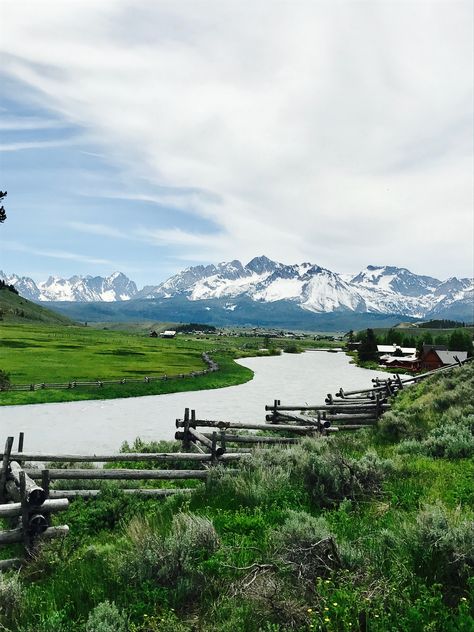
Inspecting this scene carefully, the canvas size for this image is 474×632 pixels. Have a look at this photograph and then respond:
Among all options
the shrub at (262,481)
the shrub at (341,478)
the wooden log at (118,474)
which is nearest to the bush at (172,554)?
the shrub at (262,481)

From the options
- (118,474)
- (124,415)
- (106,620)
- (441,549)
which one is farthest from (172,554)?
(124,415)

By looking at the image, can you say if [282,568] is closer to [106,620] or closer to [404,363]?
[106,620]

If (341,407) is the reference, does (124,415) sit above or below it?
below

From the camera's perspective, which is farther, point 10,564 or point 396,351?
point 396,351

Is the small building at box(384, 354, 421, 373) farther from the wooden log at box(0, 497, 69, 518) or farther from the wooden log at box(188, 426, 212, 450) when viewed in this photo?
the wooden log at box(0, 497, 69, 518)

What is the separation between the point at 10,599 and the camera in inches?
241

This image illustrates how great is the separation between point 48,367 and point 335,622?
217ft

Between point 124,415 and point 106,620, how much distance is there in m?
36.2

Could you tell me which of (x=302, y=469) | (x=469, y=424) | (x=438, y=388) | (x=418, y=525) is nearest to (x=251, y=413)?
(x=438, y=388)

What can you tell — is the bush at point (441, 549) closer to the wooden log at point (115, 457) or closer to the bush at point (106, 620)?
→ the bush at point (106, 620)

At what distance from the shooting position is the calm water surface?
29.7 metres

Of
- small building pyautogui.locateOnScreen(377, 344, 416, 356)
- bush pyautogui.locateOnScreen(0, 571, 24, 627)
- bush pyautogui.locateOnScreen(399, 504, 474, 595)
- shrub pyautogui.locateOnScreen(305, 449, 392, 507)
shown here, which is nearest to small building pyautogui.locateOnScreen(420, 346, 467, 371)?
small building pyautogui.locateOnScreen(377, 344, 416, 356)

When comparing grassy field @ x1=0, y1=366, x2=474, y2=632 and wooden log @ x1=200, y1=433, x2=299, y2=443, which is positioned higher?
grassy field @ x1=0, y1=366, x2=474, y2=632

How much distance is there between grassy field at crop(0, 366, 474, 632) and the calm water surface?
20.0 metres
